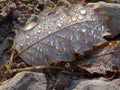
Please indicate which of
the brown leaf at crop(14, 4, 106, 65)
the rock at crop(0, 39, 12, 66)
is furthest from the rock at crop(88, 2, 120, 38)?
the rock at crop(0, 39, 12, 66)

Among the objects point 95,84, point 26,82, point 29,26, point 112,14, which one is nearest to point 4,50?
point 29,26

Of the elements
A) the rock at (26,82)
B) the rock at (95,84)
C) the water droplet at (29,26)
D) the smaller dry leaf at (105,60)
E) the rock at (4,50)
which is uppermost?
the water droplet at (29,26)

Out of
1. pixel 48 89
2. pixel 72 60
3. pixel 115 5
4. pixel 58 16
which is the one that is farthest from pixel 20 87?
pixel 115 5

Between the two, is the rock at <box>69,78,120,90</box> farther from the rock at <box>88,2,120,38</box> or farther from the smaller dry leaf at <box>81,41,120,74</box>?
the rock at <box>88,2,120,38</box>

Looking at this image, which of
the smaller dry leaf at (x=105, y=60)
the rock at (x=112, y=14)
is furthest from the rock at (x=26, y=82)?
the rock at (x=112, y=14)

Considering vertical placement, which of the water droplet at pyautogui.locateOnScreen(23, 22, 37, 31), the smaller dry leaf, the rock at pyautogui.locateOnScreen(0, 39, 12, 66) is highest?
the water droplet at pyautogui.locateOnScreen(23, 22, 37, 31)

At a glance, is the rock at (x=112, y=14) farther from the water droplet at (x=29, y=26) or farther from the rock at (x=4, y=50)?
the rock at (x=4, y=50)
